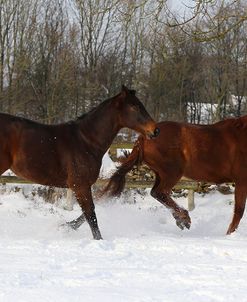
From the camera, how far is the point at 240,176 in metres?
6.55

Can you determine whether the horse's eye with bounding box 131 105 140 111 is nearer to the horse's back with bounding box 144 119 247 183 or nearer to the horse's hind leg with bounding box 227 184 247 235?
the horse's back with bounding box 144 119 247 183

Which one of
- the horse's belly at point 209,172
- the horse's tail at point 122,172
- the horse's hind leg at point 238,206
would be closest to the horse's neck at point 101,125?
the horse's tail at point 122,172

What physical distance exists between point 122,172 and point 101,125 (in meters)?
1.04

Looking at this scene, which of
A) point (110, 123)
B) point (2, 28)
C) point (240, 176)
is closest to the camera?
point (110, 123)

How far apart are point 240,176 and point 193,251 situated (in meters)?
1.86

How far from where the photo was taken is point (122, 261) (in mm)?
4438

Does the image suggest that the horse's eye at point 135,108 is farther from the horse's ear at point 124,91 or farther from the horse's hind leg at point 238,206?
the horse's hind leg at point 238,206

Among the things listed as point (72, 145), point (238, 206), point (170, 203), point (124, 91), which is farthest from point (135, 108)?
point (238, 206)

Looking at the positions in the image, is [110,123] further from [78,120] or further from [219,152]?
[219,152]

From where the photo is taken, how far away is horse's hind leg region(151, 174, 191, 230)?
6.64 m

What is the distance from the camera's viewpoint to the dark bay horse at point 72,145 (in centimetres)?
571

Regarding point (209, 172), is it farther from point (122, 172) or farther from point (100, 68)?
point (100, 68)

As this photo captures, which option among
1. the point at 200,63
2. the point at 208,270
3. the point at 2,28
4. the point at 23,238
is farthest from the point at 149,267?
the point at 200,63

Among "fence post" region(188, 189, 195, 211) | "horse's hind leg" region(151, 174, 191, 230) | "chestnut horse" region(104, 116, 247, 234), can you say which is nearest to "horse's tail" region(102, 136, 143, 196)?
"chestnut horse" region(104, 116, 247, 234)
